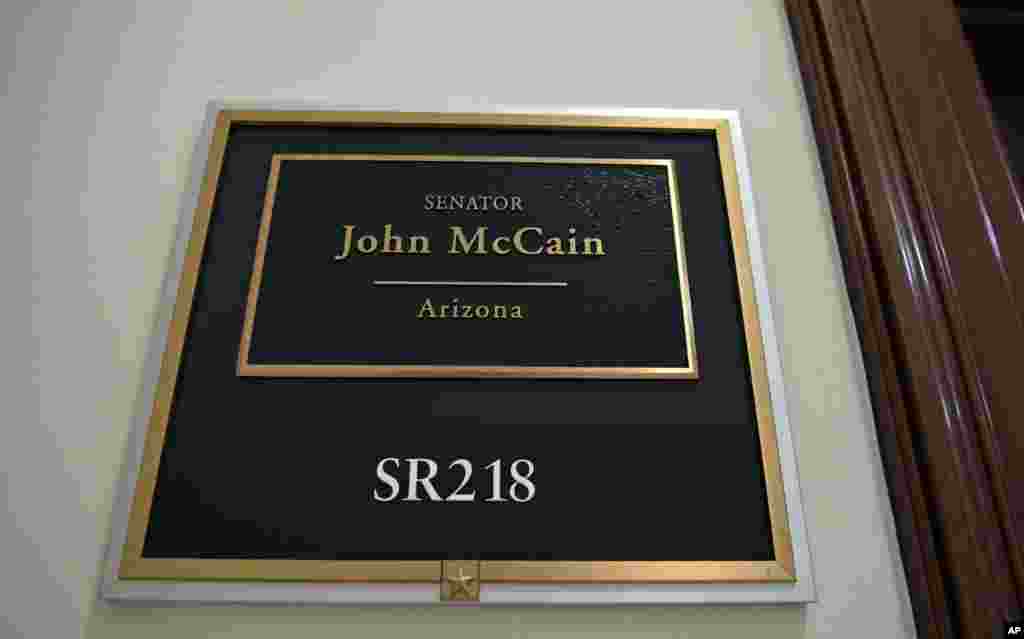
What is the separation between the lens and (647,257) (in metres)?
0.92

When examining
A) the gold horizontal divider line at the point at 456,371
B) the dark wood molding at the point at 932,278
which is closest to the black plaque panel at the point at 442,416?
the gold horizontal divider line at the point at 456,371

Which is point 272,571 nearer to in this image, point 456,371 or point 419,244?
point 456,371

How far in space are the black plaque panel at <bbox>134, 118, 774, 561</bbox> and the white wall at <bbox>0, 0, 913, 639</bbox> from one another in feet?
0.25

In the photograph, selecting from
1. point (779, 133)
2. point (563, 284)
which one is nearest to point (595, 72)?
point (779, 133)

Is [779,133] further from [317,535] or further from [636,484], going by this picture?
[317,535]

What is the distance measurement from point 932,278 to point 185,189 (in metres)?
1.06

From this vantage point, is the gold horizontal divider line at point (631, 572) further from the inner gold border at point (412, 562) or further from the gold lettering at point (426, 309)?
the gold lettering at point (426, 309)

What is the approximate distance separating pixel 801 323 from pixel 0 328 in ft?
3.61

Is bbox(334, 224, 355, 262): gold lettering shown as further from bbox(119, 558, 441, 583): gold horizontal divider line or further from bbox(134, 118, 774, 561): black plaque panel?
bbox(119, 558, 441, 583): gold horizontal divider line

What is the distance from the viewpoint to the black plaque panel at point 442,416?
2.47 feet

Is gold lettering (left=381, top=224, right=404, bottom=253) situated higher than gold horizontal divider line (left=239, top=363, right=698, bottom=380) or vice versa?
gold lettering (left=381, top=224, right=404, bottom=253)

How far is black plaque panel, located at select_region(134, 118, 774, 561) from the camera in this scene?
751 mm

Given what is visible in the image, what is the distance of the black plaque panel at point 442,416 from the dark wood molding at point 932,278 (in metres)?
0.18

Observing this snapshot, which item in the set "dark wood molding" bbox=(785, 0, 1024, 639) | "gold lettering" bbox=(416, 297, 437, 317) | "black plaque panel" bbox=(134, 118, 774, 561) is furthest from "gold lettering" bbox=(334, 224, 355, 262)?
"dark wood molding" bbox=(785, 0, 1024, 639)
